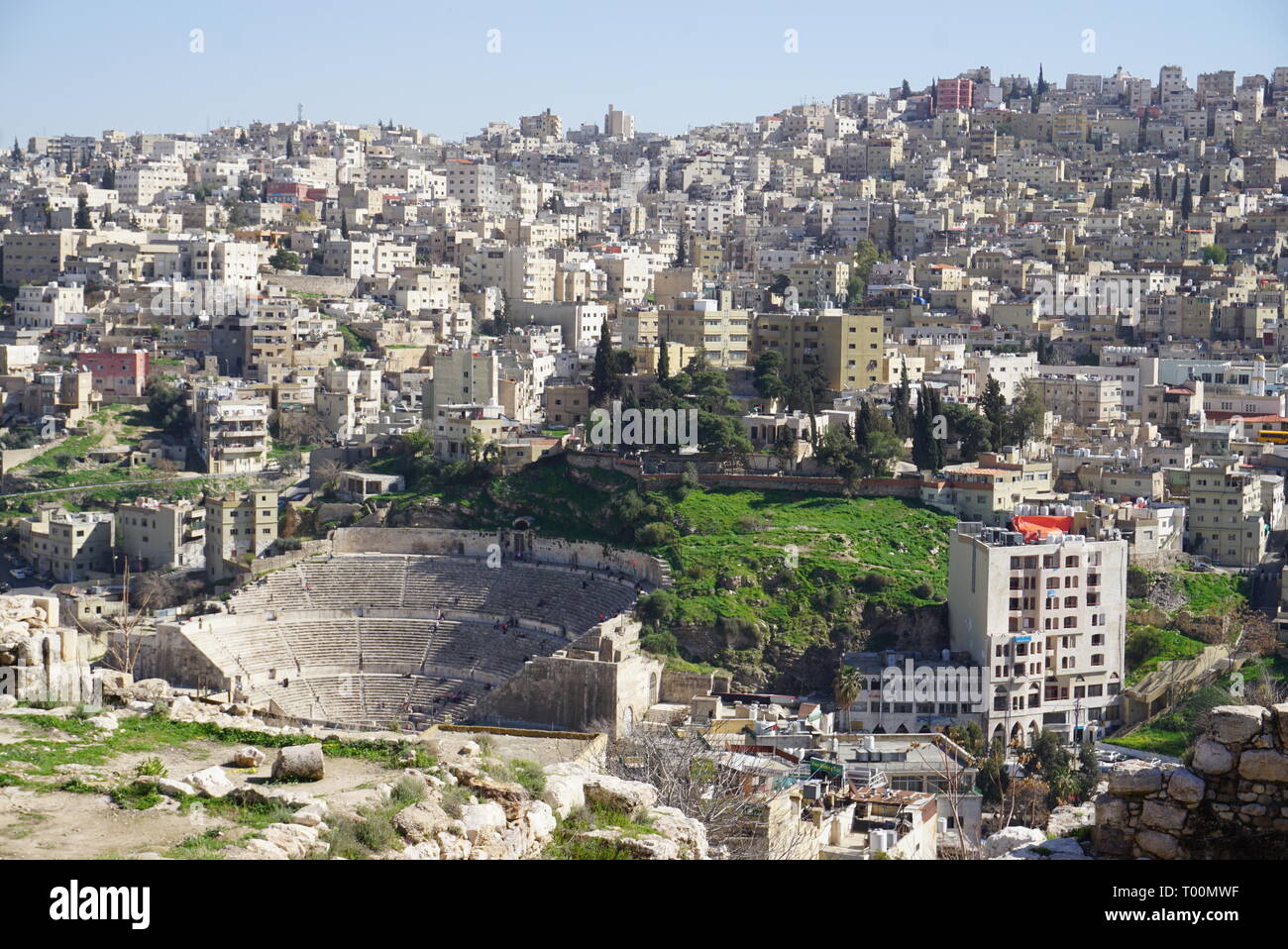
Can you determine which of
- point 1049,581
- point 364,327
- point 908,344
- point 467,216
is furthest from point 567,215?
point 1049,581

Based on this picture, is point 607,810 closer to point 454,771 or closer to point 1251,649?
point 454,771

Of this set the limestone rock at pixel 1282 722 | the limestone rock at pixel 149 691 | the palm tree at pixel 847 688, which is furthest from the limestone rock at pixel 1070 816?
the limestone rock at pixel 1282 722

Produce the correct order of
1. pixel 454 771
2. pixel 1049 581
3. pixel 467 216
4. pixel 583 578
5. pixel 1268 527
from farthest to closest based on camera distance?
pixel 467 216
pixel 1268 527
pixel 583 578
pixel 1049 581
pixel 454 771

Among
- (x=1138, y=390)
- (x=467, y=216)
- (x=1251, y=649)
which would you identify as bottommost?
(x=1251, y=649)

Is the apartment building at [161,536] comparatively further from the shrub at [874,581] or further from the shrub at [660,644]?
the shrub at [874,581]

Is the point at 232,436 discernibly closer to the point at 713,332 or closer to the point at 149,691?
the point at 713,332

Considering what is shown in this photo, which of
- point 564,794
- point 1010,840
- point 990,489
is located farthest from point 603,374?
point 564,794
